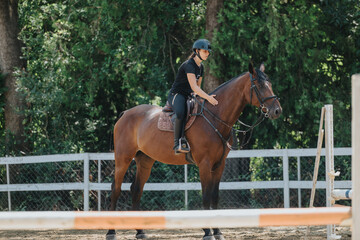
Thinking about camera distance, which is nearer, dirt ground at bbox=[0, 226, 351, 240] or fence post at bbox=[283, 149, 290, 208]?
dirt ground at bbox=[0, 226, 351, 240]

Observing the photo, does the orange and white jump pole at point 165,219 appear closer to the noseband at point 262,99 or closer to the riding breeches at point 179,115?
the noseband at point 262,99

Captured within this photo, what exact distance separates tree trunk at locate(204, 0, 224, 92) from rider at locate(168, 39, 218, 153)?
502 cm

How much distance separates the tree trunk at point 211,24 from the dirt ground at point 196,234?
4.33m

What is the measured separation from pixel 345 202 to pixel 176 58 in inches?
234

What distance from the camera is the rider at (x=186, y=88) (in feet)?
24.9

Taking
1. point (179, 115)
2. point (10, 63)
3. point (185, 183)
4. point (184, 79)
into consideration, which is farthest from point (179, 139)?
point (10, 63)

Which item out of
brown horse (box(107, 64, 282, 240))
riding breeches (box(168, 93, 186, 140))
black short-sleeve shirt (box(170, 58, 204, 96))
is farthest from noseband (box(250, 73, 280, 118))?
riding breeches (box(168, 93, 186, 140))

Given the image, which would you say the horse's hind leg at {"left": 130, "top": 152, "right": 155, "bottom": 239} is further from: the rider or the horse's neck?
the horse's neck

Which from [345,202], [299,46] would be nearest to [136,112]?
[299,46]

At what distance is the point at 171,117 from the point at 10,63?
9253 mm

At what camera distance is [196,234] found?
932 centimetres

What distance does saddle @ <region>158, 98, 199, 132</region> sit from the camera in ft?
25.8

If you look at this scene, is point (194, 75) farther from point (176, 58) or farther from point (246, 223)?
point (176, 58)

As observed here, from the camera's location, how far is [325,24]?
13.1 m
